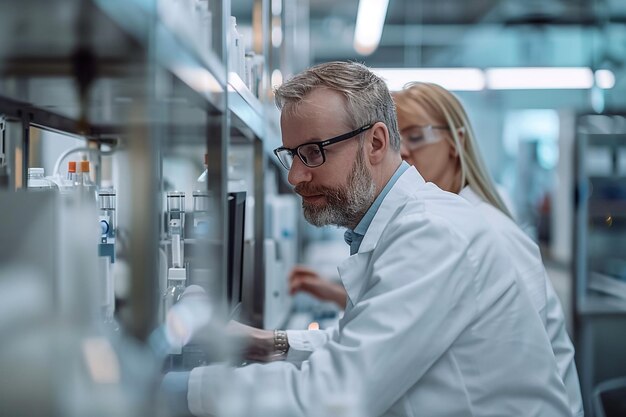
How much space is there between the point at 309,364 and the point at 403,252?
0.87 feet

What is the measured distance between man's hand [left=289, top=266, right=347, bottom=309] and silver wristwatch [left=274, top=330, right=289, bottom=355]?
1366 mm

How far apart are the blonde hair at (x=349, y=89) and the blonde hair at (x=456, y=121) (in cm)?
75

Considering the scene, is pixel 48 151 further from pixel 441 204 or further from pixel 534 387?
pixel 534 387

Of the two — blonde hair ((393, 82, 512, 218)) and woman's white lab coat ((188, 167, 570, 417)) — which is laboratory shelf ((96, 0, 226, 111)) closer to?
woman's white lab coat ((188, 167, 570, 417))

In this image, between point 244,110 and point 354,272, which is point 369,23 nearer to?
point 244,110

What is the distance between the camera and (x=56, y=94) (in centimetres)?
165

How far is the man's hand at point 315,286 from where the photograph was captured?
3.31 m

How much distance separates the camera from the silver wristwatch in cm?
186

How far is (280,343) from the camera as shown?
188 cm

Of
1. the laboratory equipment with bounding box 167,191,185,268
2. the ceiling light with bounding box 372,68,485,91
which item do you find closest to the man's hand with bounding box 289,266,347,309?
the laboratory equipment with bounding box 167,191,185,268

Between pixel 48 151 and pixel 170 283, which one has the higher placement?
pixel 48 151

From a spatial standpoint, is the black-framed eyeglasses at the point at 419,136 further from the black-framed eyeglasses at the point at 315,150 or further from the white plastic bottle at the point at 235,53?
the black-framed eyeglasses at the point at 315,150

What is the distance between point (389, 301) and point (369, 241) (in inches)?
10.4

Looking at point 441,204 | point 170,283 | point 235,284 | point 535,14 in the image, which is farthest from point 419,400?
point 535,14
